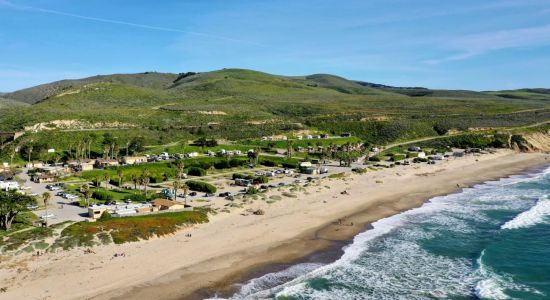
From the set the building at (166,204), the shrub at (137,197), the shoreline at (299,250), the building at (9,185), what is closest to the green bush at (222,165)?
the shrub at (137,197)

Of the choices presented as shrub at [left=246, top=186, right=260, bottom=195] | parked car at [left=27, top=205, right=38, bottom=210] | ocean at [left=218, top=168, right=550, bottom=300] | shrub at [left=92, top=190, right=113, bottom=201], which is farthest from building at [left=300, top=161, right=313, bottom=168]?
parked car at [left=27, top=205, right=38, bottom=210]

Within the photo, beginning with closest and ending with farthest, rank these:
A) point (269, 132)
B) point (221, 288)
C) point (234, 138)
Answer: point (221, 288)
point (234, 138)
point (269, 132)

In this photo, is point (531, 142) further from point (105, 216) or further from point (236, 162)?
point (105, 216)

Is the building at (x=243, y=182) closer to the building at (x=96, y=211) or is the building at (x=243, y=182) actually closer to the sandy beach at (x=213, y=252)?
the sandy beach at (x=213, y=252)

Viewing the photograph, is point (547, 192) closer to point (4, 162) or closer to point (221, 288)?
point (221, 288)

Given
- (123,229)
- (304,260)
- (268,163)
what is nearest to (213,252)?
(304,260)

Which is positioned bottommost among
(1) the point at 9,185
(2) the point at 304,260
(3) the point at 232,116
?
(2) the point at 304,260

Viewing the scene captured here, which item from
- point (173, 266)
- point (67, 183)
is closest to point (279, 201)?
point (173, 266)

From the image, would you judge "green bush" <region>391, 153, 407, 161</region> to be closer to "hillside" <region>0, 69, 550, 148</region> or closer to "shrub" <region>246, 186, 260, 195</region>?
"hillside" <region>0, 69, 550, 148</region>
